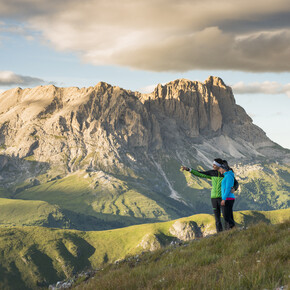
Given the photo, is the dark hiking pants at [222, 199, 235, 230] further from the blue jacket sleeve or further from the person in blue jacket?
the blue jacket sleeve

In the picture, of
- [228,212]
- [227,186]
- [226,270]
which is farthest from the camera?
[228,212]

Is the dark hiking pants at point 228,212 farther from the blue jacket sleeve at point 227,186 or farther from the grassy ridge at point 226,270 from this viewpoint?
the grassy ridge at point 226,270

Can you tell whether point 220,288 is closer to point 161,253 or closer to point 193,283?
point 193,283

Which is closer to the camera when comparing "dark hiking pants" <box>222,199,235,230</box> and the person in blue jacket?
the person in blue jacket

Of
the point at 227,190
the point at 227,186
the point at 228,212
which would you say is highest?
the point at 227,186

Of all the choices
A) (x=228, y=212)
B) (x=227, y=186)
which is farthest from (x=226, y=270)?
(x=228, y=212)

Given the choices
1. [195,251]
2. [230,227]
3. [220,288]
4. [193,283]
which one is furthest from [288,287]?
[230,227]

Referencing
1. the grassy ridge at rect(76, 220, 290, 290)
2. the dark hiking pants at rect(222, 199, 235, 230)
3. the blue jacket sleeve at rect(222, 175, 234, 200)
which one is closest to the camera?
the grassy ridge at rect(76, 220, 290, 290)

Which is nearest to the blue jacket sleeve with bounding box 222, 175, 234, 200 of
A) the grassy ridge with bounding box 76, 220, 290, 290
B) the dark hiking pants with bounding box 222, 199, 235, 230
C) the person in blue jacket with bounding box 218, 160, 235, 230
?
the person in blue jacket with bounding box 218, 160, 235, 230

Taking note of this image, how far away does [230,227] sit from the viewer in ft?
81.1

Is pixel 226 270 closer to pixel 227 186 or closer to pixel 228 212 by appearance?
pixel 227 186

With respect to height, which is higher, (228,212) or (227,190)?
(227,190)

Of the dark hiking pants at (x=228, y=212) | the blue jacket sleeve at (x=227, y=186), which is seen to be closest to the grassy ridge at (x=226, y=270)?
the blue jacket sleeve at (x=227, y=186)

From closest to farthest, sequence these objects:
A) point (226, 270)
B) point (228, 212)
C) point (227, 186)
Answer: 1. point (226, 270)
2. point (227, 186)
3. point (228, 212)
